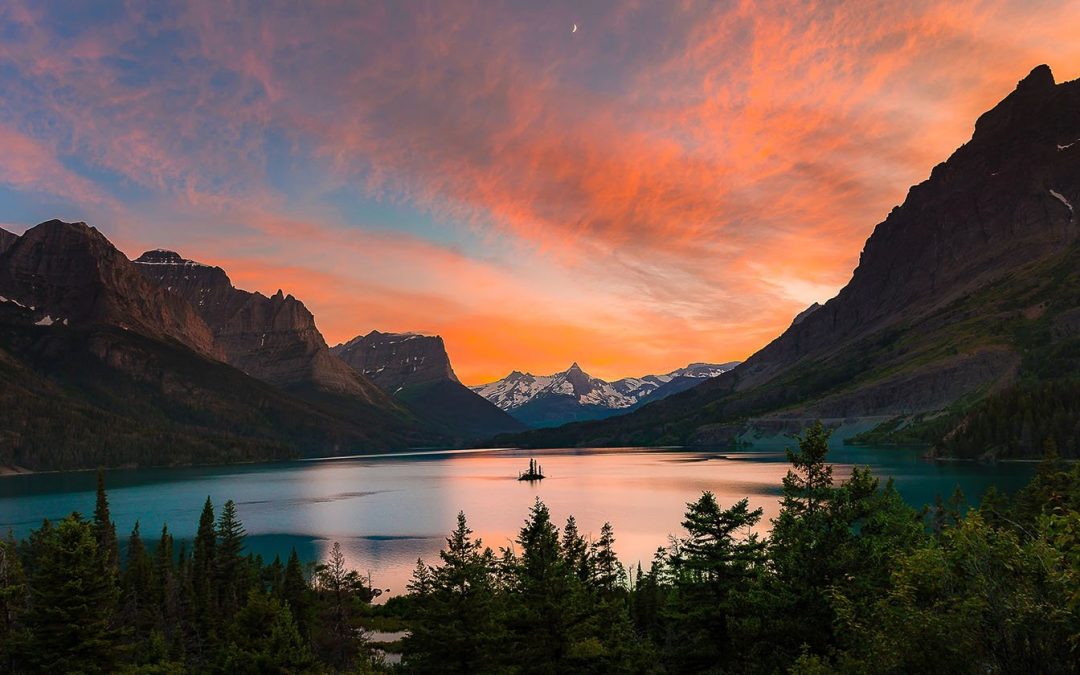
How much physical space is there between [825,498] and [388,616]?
64.8 meters

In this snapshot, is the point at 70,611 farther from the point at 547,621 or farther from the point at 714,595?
the point at 714,595

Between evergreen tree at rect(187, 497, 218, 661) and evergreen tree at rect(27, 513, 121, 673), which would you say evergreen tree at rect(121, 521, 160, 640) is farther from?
evergreen tree at rect(27, 513, 121, 673)

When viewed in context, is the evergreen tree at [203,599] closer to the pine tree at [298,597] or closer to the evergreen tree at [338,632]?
the pine tree at [298,597]

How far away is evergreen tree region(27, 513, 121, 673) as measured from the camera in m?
35.7

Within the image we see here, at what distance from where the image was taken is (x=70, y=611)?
1426 inches

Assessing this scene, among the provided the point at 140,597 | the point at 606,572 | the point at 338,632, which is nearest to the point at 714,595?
the point at 338,632

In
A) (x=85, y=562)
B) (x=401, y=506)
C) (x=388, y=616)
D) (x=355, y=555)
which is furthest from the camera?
(x=401, y=506)

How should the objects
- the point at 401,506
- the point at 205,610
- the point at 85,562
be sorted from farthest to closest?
the point at 401,506 < the point at 205,610 < the point at 85,562

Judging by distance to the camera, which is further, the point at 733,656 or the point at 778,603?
the point at 733,656

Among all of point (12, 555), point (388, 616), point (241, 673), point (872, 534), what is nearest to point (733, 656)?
point (872, 534)

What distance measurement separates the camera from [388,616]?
81.5m

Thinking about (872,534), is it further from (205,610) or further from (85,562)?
(205,610)

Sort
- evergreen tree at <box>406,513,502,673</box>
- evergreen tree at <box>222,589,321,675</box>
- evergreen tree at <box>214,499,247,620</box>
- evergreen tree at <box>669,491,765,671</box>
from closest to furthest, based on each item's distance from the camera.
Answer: evergreen tree at <box>222,589,321,675</box> → evergreen tree at <box>669,491,765,671</box> → evergreen tree at <box>406,513,502,673</box> → evergreen tree at <box>214,499,247,620</box>

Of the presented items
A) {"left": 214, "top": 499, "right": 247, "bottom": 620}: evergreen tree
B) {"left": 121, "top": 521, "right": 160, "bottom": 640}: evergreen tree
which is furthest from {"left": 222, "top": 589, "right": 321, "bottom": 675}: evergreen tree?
{"left": 214, "top": 499, "right": 247, "bottom": 620}: evergreen tree
